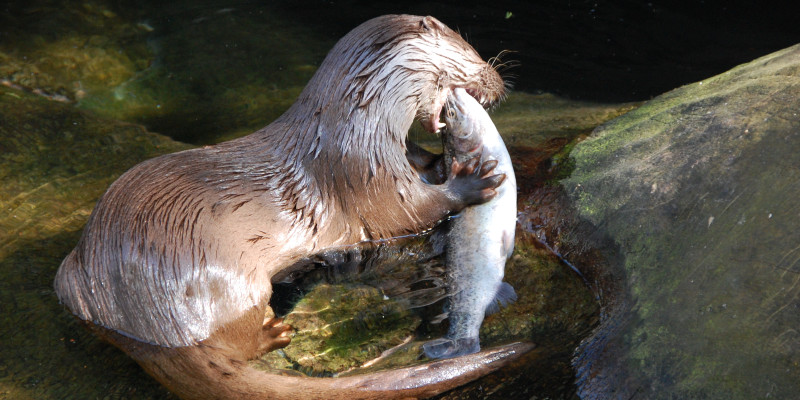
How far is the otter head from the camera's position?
2.51 m

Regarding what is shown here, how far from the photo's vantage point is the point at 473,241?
7.88ft

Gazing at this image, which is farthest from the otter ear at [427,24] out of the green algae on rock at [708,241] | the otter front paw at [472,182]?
the green algae on rock at [708,241]

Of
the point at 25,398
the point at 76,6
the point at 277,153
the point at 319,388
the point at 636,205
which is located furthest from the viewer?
the point at 76,6

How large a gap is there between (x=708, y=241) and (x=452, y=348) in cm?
79

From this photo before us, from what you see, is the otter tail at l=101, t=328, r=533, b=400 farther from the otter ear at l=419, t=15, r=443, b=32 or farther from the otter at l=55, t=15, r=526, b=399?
the otter ear at l=419, t=15, r=443, b=32

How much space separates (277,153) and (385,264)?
57 centimetres

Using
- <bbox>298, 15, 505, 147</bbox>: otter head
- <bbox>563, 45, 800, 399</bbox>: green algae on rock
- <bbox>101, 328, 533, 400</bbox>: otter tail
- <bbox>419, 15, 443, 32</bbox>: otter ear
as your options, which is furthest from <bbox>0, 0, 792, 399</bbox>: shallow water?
<bbox>419, 15, 443, 32</bbox>: otter ear

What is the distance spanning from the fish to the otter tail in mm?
117

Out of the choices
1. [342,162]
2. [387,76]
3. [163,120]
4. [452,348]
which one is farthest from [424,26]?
[163,120]

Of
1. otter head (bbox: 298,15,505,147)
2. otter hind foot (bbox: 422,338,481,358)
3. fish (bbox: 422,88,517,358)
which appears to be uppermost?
otter head (bbox: 298,15,505,147)

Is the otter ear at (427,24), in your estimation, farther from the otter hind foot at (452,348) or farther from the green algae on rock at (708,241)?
the otter hind foot at (452,348)

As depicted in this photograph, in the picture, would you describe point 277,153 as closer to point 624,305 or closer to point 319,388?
point 319,388

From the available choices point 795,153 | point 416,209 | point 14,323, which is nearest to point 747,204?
point 795,153

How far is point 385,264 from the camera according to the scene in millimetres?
2607
